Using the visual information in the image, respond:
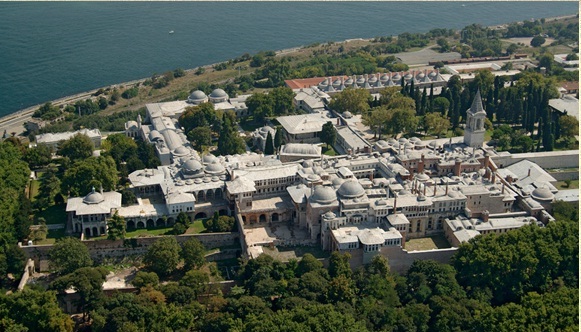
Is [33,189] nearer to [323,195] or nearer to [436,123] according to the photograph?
[323,195]

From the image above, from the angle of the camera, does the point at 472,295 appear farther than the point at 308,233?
No

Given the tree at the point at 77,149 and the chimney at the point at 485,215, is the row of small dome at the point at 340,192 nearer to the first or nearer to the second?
the chimney at the point at 485,215

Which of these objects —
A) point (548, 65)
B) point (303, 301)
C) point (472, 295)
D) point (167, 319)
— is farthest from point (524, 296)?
point (548, 65)

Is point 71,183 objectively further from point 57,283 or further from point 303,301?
point 303,301

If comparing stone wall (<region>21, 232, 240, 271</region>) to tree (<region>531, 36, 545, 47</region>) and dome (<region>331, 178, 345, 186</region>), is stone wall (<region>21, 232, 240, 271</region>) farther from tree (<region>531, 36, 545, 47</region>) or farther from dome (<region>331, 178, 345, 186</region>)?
tree (<region>531, 36, 545, 47</region>)

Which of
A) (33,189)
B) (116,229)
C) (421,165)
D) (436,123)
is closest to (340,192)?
(421,165)

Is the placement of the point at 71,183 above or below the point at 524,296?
above
